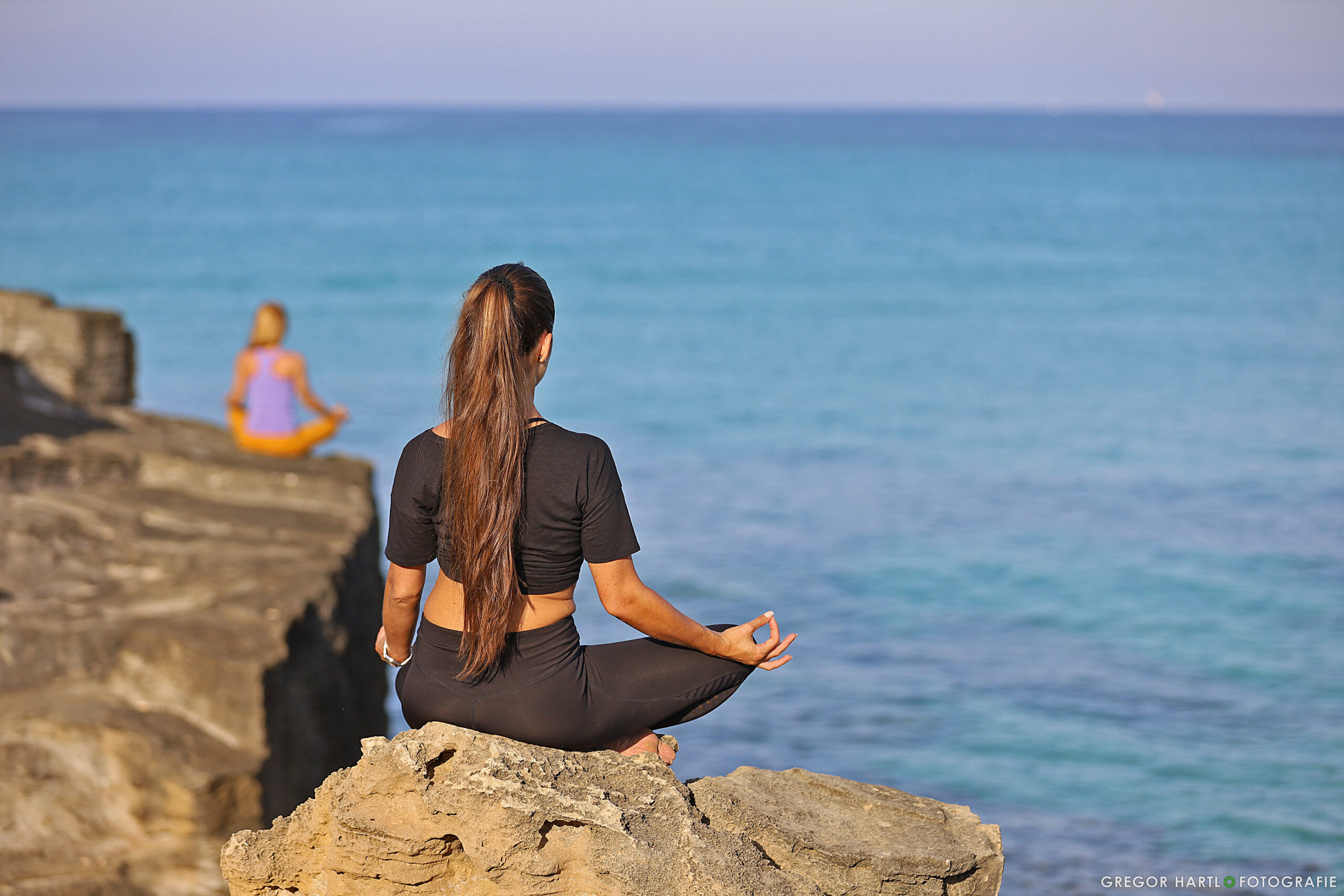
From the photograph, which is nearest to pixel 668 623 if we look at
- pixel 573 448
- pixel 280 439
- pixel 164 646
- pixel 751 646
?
pixel 751 646

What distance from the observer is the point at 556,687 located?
3305 millimetres

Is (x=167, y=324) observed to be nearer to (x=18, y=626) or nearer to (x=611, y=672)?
(x=18, y=626)

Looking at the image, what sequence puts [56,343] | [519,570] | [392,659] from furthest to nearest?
[56,343]
[392,659]
[519,570]

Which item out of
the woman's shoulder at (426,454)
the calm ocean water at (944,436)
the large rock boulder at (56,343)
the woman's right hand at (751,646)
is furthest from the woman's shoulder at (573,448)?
the large rock boulder at (56,343)

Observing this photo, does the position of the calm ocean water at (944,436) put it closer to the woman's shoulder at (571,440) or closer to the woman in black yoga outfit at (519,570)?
the woman in black yoga outfit at (519,570)

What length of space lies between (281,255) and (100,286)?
928 cm

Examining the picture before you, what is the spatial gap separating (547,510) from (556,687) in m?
0.48

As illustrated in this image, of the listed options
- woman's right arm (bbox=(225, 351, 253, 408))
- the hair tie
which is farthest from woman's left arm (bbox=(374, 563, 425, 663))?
woman's right arm (bbox=(225, 351, 253, 408))

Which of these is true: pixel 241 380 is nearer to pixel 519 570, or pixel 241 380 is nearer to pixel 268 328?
pixel 268 328

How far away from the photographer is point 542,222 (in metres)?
57.5

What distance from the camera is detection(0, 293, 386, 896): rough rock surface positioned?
568 cm

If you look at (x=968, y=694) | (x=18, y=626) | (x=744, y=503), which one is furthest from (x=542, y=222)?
(x=18, y=626)

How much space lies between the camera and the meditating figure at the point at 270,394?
9.48m

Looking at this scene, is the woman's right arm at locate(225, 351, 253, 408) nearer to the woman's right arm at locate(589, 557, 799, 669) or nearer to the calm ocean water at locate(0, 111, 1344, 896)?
the calm ocean water at locate(0, 111, 1344, 896)
